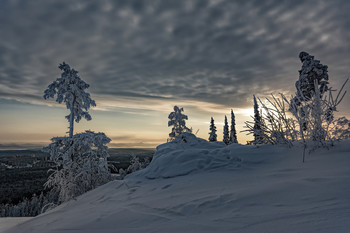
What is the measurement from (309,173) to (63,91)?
18076 millimetres

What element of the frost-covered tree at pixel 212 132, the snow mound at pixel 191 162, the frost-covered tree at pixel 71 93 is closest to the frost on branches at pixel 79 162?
the frost-covered tree at pixel 71 93

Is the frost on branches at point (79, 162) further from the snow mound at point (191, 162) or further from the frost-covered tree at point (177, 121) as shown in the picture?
the frost-covered tree at point (177, 121)

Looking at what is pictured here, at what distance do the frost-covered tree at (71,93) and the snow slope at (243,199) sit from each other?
46.9 feet

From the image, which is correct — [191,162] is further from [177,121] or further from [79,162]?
[177,121]

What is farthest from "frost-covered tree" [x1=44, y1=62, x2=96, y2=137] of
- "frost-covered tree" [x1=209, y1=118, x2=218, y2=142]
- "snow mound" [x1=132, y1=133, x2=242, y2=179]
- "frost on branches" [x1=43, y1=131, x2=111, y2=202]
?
"frost-covered tree" [x1=209, y1=118, x2=218, y2=142]

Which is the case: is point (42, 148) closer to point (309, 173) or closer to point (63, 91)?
point (63, 91)

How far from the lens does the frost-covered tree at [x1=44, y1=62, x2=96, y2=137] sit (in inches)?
676

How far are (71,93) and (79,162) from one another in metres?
6.94

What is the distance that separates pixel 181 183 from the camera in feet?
14.1

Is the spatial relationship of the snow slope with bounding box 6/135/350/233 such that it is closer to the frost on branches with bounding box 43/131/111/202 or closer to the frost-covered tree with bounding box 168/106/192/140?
the frost on branches with bounding box 43/131/111/202

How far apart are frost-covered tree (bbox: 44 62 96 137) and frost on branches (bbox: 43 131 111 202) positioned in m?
4.43

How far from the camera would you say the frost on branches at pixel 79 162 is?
12065mm

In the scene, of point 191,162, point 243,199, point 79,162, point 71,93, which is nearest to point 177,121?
point 71,93

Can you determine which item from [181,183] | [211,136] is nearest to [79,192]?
[181,183]
